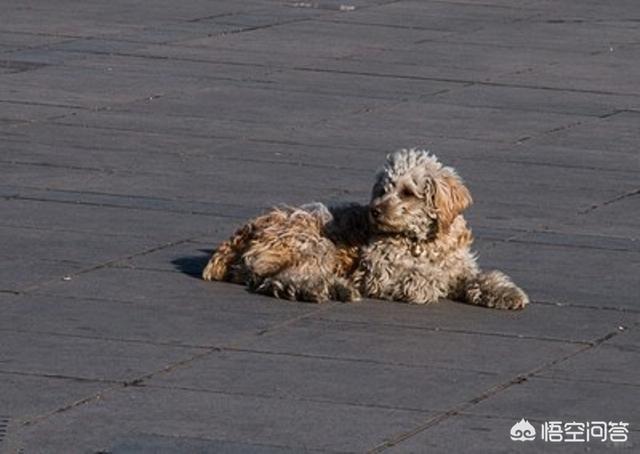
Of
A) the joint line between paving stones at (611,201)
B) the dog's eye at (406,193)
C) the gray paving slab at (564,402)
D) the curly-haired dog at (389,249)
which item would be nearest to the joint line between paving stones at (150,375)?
the curly-haired dog at (389,249)

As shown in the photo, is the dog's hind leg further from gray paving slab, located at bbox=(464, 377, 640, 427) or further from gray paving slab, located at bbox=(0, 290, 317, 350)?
gray paving slab, located at bbox=(464, 377, 640, 427)

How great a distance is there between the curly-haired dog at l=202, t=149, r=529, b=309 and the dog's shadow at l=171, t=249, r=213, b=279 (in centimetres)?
49

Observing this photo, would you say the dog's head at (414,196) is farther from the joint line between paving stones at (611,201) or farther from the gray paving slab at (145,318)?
the joint line between paving stones at (611,201)

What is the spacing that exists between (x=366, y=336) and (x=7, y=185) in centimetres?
472

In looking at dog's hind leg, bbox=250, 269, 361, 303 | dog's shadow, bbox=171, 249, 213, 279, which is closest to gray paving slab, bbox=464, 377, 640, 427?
dog's hind leg, bbox=250, 269, 361, 303

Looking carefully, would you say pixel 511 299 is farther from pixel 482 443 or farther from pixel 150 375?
pixel 482 443

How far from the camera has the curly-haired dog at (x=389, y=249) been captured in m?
11.3

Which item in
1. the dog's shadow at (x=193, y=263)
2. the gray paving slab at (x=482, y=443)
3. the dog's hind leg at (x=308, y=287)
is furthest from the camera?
the dog's shadow at (x=193, y=263)

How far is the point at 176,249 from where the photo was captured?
12797mm

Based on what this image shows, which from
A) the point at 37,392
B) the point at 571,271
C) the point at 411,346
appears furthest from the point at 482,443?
the point at 571,271

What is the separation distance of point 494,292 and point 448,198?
637mm

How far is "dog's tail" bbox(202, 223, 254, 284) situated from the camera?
11844 mm

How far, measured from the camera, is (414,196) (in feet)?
37.0

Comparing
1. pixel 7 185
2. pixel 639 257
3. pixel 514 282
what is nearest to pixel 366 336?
pixel 514 282
